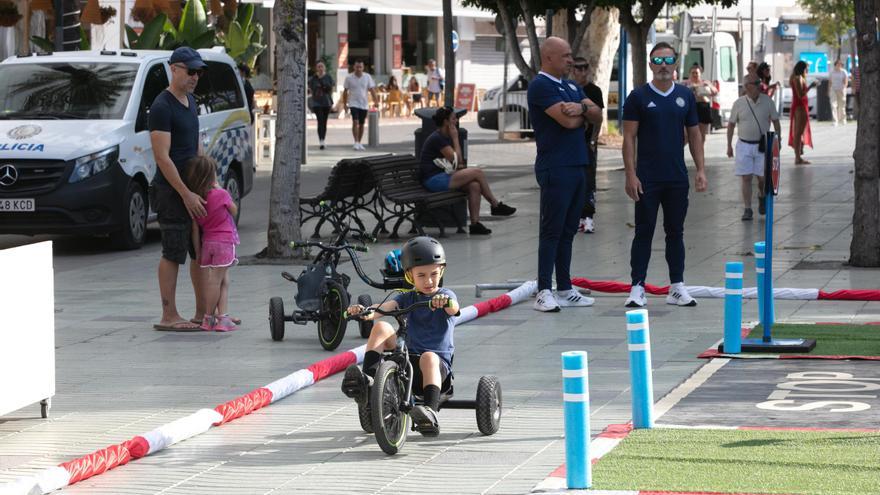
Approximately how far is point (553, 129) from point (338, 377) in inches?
124

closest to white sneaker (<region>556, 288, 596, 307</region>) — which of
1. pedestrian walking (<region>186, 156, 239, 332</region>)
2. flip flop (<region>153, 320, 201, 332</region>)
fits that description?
pedestrian walking (<region>186, 156, 239, 332</region>)

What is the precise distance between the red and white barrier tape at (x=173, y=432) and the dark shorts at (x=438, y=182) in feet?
24.8

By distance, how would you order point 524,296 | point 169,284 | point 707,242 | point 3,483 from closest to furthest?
point 3,483, point 169,284, point 524,296, point 707,242

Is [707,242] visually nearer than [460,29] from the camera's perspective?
Yes

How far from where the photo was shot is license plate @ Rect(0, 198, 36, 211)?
52.6 ft

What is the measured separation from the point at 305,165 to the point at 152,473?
72.4 ft

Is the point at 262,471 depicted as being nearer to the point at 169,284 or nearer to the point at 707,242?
the point at 169,284

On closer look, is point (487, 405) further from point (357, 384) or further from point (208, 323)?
point (208, 323)

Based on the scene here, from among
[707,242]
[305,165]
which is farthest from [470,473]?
[305,165]

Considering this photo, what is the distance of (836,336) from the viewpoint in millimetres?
10531

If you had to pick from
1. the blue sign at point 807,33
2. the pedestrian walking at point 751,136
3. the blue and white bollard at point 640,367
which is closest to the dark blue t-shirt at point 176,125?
the blue and white bollard at point 640,367

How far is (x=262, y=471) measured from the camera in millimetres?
7035

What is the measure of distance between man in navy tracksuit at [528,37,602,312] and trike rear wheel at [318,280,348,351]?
201cm

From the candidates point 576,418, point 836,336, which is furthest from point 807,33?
point 576,418
